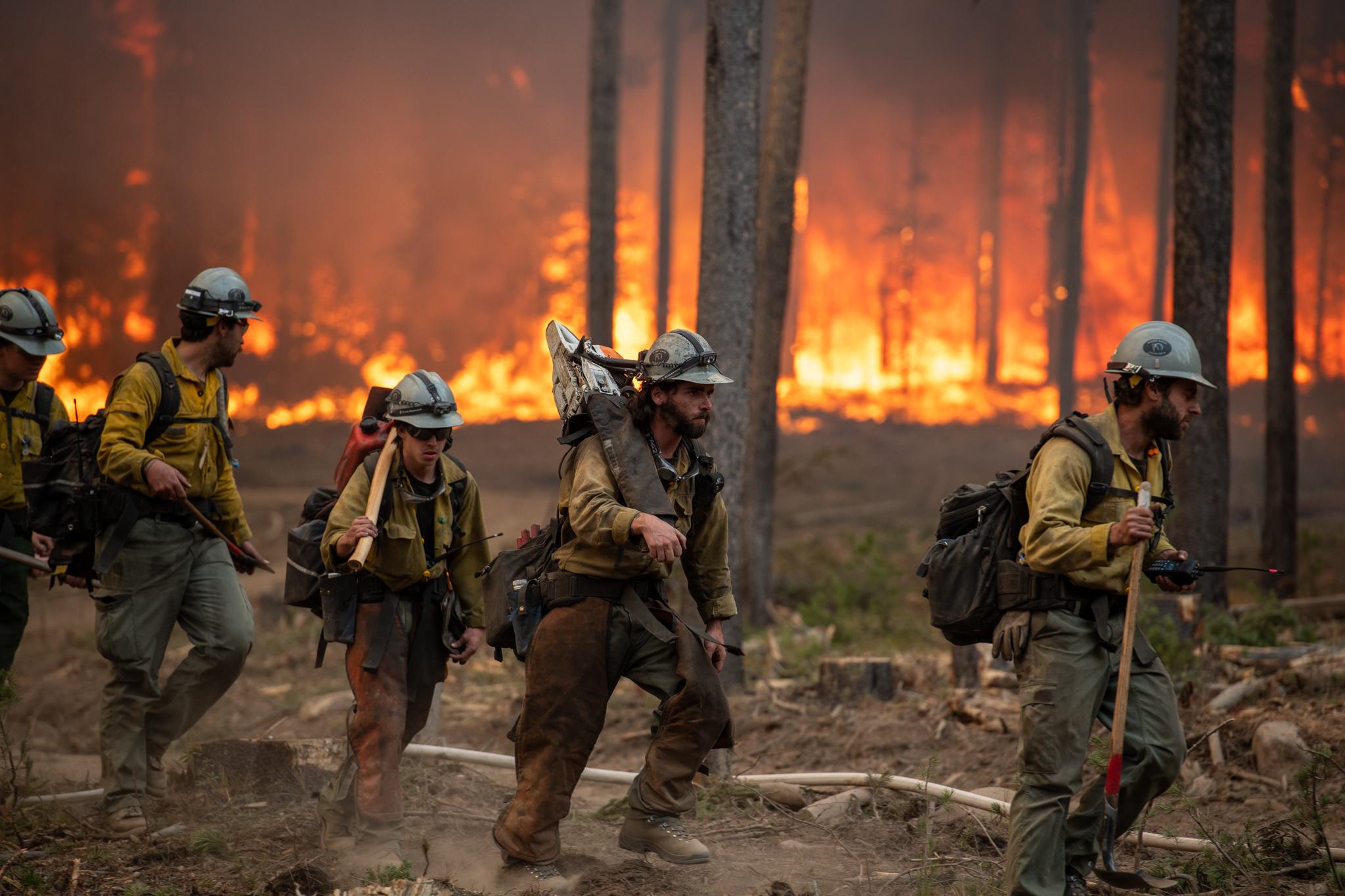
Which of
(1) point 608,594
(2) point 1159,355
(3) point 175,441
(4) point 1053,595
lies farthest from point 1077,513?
(3) point 175,441

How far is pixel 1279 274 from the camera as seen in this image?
13.9 m

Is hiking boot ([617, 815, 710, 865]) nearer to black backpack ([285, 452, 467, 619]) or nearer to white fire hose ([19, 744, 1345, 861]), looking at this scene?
white fire hose ([19, 744, 1345, 861])

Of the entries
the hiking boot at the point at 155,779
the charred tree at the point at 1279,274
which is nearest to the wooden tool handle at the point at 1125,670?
the hiking boot at the point at 155,779

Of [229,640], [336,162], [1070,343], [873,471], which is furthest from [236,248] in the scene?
[229,640]

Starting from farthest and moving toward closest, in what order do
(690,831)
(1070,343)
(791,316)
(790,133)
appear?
(791,316) → (1070,343) → (790,133) → (690,831)

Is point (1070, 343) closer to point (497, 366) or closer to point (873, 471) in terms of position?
point (873, 471)

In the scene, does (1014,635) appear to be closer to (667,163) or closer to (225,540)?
(225,540)

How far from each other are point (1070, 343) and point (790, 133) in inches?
876

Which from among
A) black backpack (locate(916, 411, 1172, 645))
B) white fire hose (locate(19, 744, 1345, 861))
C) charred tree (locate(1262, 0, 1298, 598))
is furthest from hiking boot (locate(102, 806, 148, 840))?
charred tree (locate(1262, 0, 1298, 598))

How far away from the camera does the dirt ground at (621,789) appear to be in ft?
16.5

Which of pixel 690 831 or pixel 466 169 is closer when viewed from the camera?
pixel 690 831

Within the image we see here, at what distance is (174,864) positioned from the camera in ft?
17.3

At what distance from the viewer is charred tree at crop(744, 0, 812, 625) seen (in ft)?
39.5

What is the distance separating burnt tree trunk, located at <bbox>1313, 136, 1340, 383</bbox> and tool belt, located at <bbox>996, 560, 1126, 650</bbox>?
3933 centimetres
